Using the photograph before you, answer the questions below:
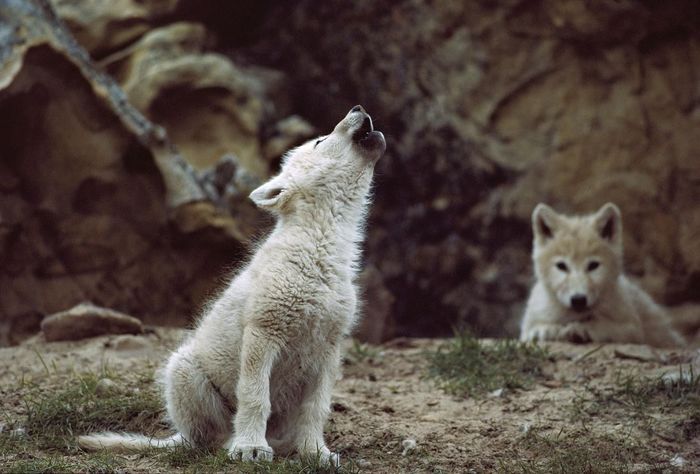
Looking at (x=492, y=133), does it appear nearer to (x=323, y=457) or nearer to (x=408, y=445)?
(x=408, y=445)

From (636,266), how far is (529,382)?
4836 mm

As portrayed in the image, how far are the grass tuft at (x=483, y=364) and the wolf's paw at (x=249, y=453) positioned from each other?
2.15 metres

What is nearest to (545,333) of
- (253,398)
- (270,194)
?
(270,194)

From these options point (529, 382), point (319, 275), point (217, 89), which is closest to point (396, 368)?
point (529, 382)

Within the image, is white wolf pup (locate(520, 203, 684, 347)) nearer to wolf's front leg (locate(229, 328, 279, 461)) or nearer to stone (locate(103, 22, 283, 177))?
stone (locate(103, 22, 283, 177))

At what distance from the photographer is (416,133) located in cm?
1052

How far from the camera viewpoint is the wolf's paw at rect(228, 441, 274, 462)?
164 inches

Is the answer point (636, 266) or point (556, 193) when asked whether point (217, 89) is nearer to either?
point (556, 193)

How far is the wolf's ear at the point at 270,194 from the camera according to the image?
479 centimetres

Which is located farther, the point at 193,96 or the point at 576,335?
the point at 193,96

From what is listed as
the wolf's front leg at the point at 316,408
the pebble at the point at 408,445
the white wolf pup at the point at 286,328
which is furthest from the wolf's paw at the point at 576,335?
the wolf's front leg at the point at 316,408

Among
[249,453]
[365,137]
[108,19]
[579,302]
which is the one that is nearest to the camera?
[249,453]

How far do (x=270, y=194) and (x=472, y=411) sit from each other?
2025 mm

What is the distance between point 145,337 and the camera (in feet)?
23.0
